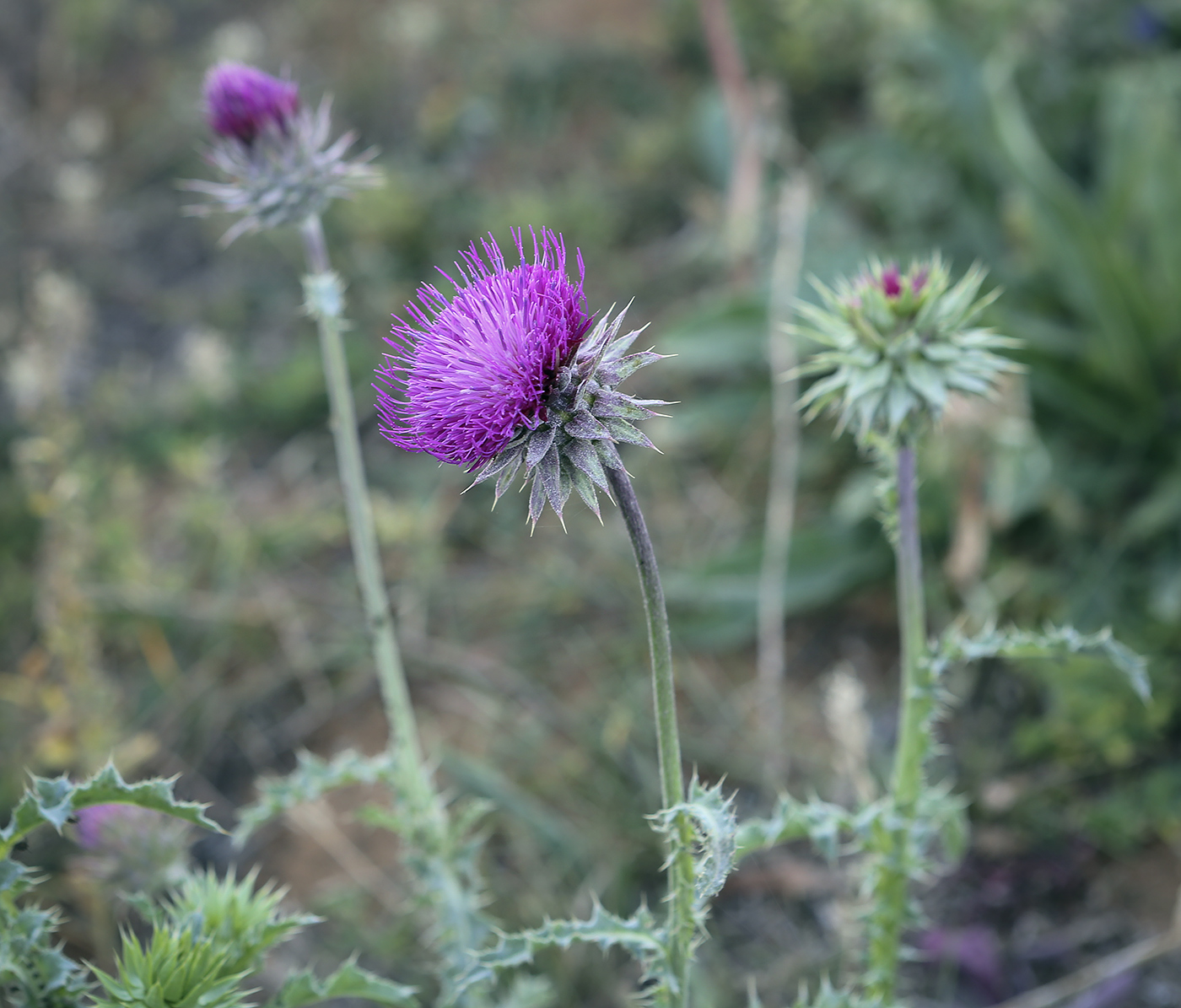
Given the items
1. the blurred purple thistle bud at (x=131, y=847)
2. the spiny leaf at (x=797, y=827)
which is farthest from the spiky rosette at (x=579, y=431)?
the blurred purple thistle bud at (x=131, y=847)

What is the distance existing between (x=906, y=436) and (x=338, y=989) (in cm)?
147

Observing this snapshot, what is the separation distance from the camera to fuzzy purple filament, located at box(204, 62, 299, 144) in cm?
259

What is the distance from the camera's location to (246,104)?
8.49ft

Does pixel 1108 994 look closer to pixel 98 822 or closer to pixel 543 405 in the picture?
pixel 543 405

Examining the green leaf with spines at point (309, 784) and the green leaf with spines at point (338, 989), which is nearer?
the green leaf with spines at point (338, 989)

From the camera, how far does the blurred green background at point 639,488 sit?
3.40 meters

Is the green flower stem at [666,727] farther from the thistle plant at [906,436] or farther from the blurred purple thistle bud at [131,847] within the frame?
the blurred purple thistle bud at [131,847]

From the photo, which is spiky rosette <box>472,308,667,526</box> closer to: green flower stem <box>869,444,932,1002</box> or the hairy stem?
green flower stem <box>869,444,932,1002</box>

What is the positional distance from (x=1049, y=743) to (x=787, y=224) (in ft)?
8.12

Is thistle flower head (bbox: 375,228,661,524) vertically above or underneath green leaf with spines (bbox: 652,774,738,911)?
above

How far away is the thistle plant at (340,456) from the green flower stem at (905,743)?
916 mm

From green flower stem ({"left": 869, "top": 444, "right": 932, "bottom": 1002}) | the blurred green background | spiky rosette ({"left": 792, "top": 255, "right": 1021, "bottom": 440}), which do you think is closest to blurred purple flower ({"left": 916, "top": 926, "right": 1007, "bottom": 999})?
the blurred green background

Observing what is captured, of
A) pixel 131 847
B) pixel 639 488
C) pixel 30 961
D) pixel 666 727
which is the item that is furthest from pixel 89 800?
pixel 639 488

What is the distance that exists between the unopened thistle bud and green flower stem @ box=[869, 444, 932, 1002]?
1438 millimetres
